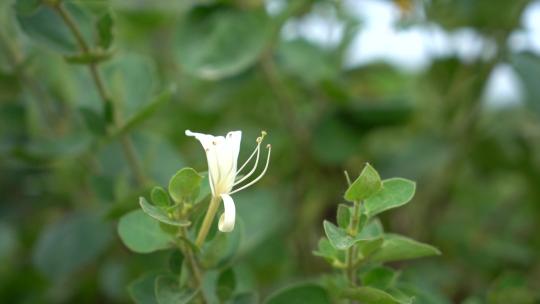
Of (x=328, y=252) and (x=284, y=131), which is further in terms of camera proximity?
(x=284, y=131)

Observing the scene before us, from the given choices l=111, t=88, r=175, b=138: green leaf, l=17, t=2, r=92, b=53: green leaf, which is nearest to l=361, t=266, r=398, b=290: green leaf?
l=111, t=88, r=175, b=138: green leaf

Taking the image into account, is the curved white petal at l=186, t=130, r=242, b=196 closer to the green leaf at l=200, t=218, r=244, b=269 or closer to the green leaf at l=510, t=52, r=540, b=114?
the green leaf at l=200, t=218, r=244, b=269

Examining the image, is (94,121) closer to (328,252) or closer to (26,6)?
(26,6)

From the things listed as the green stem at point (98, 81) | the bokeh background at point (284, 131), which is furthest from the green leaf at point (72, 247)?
the green stem at point (98, 81)

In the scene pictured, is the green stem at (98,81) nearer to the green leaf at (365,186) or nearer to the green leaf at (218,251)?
the green leaf at (218,251)

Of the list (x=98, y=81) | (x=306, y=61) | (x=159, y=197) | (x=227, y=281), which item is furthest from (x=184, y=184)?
(x=306, y=61)

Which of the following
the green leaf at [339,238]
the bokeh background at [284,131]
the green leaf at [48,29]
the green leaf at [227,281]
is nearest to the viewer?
the green leaf at [339,238]
